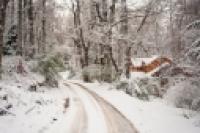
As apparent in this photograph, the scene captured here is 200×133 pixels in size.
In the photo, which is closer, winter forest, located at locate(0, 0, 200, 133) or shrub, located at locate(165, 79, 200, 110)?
winter forest, located at locate(0, 0, 200, 133)

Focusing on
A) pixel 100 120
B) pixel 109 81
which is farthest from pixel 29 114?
pixel 109 81

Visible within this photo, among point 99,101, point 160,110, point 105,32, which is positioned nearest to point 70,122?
point 160,110

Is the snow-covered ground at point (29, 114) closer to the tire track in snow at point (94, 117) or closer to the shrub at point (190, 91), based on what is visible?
the tire track in snow at point (94, 117)

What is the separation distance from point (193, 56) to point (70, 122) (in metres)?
5.98

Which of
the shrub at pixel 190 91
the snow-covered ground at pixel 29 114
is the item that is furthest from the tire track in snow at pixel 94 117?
the shrub at pixel 190 91

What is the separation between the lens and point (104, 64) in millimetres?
33250

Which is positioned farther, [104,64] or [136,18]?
[104,64]

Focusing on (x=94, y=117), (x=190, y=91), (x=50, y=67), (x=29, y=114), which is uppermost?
(x=50, y=67)

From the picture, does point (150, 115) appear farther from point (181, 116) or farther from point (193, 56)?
point (193, 56)

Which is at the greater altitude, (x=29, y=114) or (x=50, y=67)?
(x=50, y=67)

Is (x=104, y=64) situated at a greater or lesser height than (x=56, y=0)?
lesser

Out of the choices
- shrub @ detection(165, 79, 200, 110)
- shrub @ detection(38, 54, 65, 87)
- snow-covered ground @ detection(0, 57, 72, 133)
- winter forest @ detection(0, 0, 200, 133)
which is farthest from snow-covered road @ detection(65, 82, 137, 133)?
shrub @ detection(38, 54, 65, 87)

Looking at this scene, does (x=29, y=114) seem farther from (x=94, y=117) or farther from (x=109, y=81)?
(x=109, y=81)

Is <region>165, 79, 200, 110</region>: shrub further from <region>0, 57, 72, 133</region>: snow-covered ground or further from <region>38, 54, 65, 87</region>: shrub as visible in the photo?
<region>38, 54, 65, 87</region>: shrub
